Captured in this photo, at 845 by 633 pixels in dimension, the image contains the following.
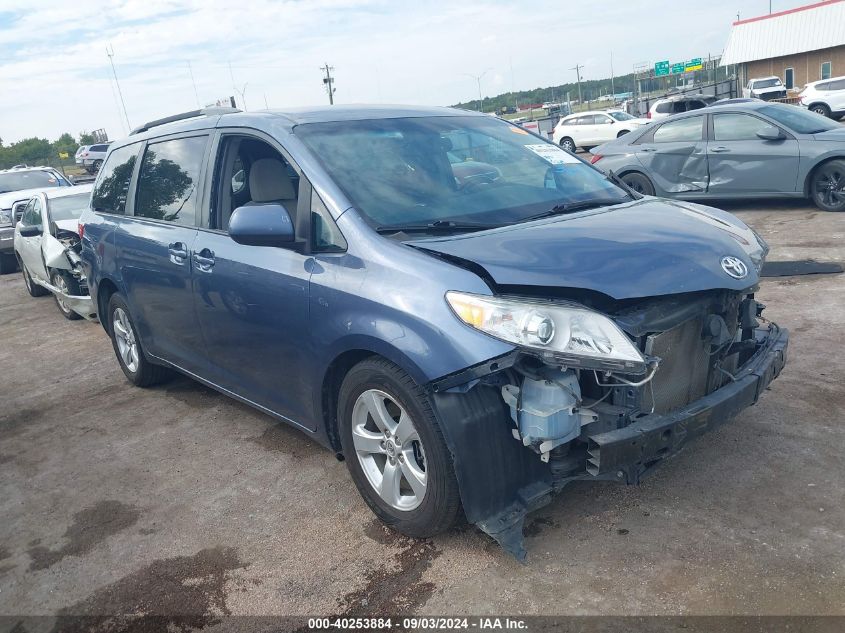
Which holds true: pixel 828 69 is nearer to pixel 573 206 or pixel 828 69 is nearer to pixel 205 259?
pixel 573 206

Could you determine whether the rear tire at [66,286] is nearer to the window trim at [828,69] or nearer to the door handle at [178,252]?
the door handle at [178,252]

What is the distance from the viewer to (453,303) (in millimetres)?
2836

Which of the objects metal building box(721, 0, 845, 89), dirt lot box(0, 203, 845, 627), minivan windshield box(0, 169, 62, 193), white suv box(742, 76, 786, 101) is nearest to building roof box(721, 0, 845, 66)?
metal building box(721, 0, 845, 89)

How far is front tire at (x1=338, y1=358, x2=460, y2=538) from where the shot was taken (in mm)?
2902

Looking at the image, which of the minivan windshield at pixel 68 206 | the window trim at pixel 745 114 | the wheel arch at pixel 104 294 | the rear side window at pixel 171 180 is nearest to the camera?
the rear side window at pixel 171 180

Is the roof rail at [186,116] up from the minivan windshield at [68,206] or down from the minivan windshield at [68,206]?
up

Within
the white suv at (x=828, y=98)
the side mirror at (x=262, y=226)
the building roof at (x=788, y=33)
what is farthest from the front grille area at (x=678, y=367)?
the building roof at (x=788, y=33)

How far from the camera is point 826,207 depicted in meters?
9.66

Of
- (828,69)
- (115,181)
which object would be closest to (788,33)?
(828,69)

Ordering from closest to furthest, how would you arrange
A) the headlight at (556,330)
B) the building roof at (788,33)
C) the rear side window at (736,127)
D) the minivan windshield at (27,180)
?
the headlight at (556,330) < the rear side window at (736,127) < the minivan windshield at (27,180) < the building roof at (788,33)

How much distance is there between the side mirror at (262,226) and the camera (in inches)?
132

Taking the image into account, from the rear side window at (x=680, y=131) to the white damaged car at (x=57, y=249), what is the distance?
26.3 ft

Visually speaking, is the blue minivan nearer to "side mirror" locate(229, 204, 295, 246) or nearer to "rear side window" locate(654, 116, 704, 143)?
"side mirror" locate(229, 204, 295, 246)

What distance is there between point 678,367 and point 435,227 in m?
1.21
